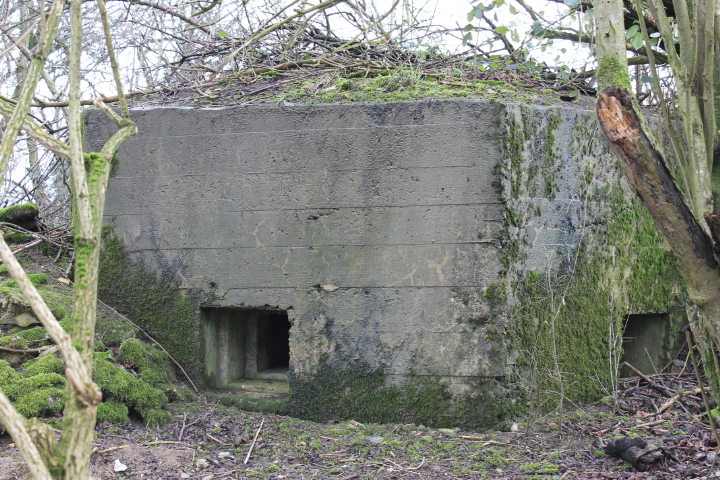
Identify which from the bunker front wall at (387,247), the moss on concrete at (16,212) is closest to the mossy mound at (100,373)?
the bunker front wall at (387,247)

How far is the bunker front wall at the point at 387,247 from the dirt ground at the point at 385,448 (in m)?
0.25

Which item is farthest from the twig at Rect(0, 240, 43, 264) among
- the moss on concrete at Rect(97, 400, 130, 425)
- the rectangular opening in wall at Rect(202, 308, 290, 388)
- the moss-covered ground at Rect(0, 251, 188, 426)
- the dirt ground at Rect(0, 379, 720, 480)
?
the dirt ground at Rect(0, 379, 720, 480)

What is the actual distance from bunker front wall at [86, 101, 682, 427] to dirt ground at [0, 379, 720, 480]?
0.82ft

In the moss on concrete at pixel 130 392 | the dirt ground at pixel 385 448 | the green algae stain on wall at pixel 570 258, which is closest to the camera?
the dirt ground at pixel 385 448

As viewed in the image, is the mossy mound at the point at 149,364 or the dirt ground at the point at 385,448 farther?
the mossy mound at the point at 149,364

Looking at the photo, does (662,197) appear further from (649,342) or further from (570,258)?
(649,342)

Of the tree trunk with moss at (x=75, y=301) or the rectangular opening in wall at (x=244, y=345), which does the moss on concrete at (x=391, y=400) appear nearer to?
the rectangular opening in wall at (x=244, y=345)

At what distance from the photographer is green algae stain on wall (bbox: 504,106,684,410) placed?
4199 millimetres

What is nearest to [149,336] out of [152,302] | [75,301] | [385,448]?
[152,302]

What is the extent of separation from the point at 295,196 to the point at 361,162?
536 millimetres

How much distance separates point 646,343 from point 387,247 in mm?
2530

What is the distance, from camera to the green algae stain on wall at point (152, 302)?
4527 millimetres

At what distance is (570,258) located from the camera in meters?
4.43

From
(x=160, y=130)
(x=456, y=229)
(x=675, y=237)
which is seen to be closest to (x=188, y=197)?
(x=160, y=130)
